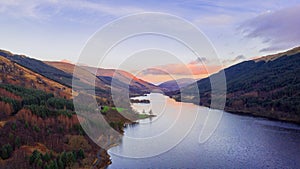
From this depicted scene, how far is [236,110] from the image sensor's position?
7131cm

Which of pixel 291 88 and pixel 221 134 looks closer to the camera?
pixel 221 134

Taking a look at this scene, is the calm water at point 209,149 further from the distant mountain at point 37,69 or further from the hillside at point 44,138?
the distant mountain at point 37,69

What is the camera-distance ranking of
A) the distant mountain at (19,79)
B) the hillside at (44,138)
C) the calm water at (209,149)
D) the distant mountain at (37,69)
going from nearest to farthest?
the hillside at (44,138)
the calm water at (209,149)
the distant mountain at (19,79)
the distant mountain at (37,69)

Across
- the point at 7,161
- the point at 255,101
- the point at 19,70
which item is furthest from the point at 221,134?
the point at 19,70

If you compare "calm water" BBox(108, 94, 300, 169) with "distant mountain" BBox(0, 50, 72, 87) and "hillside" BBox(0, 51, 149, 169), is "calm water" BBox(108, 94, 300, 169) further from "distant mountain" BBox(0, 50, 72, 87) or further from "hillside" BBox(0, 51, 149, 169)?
"distant mountain" BBox(0, 50, 72, 87)

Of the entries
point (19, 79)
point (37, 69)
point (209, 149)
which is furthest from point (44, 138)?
point (37, 69)

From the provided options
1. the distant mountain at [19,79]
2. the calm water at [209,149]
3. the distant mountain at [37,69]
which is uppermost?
the distant mountain at [37,69]

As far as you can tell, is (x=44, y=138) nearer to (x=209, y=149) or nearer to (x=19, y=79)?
(x=209, y=149)

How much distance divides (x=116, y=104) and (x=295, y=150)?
130 feet

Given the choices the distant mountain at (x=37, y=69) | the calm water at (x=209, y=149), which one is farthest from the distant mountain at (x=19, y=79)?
the calm water at (x=209, y=149)

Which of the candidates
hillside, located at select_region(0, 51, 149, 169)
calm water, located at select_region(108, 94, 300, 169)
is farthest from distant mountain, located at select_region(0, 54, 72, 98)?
calm water, located at select_region(108, 94, 300, 169)

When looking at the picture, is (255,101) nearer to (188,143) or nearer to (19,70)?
(188,143)

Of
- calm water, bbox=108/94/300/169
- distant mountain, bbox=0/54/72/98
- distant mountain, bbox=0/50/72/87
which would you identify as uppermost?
distant mountain, bbox=0/50/72/87

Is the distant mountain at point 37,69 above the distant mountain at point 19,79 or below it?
above
